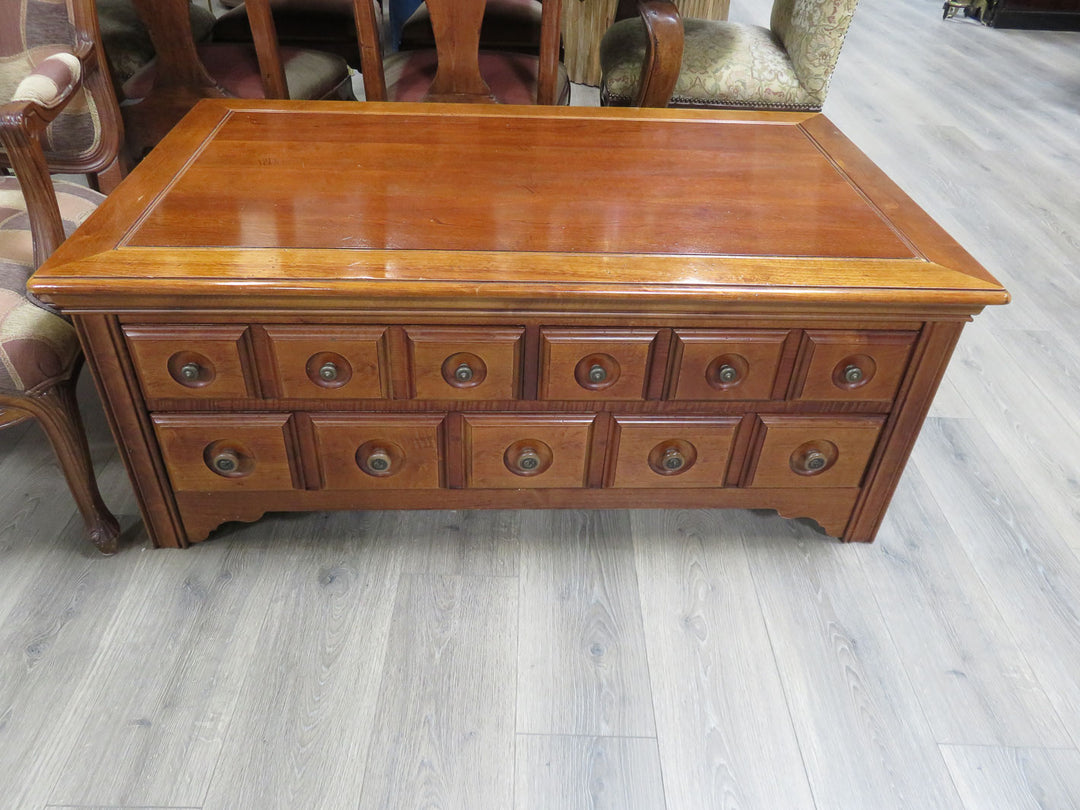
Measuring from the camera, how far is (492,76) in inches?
70.4

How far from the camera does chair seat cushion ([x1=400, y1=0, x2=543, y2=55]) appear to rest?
1.96 metres

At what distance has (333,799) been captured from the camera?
3.12 ft

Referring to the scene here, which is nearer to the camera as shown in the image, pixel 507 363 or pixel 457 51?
pixel 507 363

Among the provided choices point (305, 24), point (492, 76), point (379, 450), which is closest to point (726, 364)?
point (379, 450)

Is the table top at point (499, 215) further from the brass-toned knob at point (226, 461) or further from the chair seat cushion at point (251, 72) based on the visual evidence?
the chair seat cushion at point (251, 72)

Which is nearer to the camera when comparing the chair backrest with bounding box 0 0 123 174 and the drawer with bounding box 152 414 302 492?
the drawer with bounding box 152 414 302 492

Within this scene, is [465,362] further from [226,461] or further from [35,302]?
[35,302]

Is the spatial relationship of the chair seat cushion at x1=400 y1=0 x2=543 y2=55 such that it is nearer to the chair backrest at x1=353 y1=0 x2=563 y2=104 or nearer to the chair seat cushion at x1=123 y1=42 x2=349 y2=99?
the chair seat cushion at x1=123 y1=42 x2=349 y2=99

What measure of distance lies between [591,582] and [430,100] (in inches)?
42.9

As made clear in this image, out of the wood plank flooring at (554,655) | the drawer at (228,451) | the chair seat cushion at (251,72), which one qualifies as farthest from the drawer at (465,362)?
the chair seat cushion at (251,72)

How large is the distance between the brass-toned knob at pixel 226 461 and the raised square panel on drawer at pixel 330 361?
5.7 inches

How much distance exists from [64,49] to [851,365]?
136 centimetres

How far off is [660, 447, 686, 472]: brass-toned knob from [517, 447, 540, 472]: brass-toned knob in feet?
0.63

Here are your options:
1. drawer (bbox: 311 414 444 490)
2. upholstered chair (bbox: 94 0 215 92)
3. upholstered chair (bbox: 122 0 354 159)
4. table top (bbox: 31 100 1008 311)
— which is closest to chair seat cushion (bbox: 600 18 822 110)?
table top (bbox: 31 100 1008 311)
